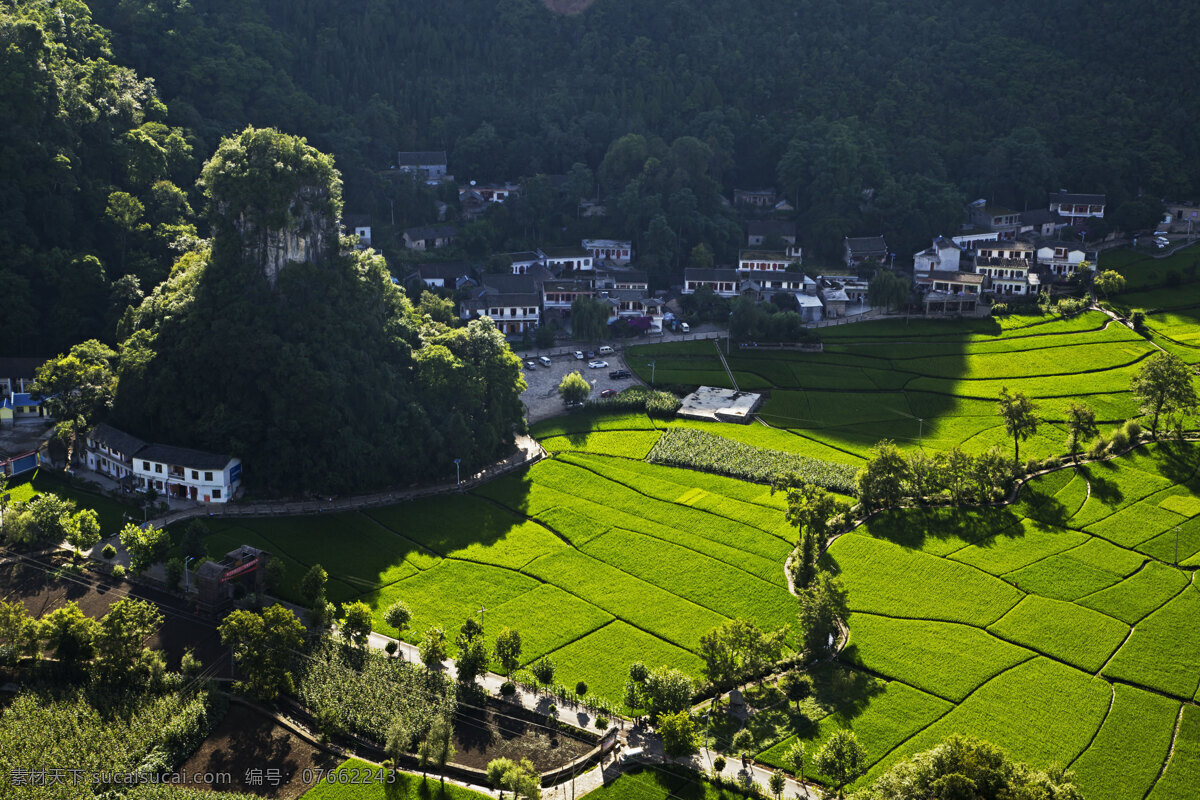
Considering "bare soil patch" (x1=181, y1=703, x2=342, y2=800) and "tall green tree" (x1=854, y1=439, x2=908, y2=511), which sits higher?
"tall green tree" (x1=854, y1=439, x2=908, y2=511)

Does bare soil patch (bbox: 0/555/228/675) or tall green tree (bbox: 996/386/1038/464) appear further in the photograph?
tall green tree (bbox: 996/386/1038/464)

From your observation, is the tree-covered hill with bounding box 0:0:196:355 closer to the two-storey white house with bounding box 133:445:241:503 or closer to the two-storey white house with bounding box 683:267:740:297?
the two-storey white house with bounding box 133:445:241:503

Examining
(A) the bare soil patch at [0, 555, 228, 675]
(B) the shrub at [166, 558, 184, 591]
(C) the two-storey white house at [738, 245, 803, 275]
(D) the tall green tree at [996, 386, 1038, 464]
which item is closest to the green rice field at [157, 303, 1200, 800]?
(D) the tall green tree at [996, 386, 1038, 464]

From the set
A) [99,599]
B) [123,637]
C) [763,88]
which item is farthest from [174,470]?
[763,88]

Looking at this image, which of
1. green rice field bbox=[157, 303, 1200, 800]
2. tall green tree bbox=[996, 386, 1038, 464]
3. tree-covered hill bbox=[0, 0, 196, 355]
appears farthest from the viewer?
tree-covered hill bbox=[0, 0, 196, 355]

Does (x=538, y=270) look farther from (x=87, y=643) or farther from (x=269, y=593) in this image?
(x=87, y=643)

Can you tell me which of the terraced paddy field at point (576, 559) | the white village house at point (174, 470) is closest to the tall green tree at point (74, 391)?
the white village house at point (174, 470)

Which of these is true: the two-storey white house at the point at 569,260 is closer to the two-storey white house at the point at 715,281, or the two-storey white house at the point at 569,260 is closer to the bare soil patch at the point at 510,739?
the two-storey white house at the point at 715,281
